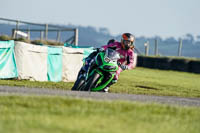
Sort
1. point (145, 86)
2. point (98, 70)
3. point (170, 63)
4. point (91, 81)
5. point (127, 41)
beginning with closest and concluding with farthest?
point (91, 81), point (98, 70), point (127, 41), point (145, 86), point (170, 63)

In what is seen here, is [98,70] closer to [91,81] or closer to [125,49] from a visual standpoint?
[91,81]

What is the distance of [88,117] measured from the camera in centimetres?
677

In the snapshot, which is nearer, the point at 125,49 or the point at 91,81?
the point at 91,81

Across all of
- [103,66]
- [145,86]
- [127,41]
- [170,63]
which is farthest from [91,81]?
[170,63]

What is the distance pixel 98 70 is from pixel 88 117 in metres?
5.31

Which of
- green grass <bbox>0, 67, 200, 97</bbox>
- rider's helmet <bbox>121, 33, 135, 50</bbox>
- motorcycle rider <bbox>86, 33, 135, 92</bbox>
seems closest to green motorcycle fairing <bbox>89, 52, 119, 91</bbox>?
motorcycle rider <bbox>86, 33, 135, 92</bbox>

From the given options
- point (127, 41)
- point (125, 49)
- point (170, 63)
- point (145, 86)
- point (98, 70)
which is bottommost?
point (170, 63)

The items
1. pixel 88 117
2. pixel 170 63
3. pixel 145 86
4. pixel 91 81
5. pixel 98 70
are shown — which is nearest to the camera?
pixel 88 117

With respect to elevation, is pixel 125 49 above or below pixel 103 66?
above

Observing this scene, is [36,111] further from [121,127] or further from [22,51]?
[22,51]

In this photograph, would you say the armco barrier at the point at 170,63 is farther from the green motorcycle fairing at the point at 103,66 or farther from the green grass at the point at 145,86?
the green motorcycle fairing at the point at 103,66

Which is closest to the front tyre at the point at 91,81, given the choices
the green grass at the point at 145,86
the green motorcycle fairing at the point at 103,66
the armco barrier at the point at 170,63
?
the green motorcycle fairing at the point at 103,66

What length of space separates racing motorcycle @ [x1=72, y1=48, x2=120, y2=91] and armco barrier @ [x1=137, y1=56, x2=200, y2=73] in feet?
81.0

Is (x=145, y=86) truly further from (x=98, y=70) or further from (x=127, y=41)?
(x=98, y=70)
